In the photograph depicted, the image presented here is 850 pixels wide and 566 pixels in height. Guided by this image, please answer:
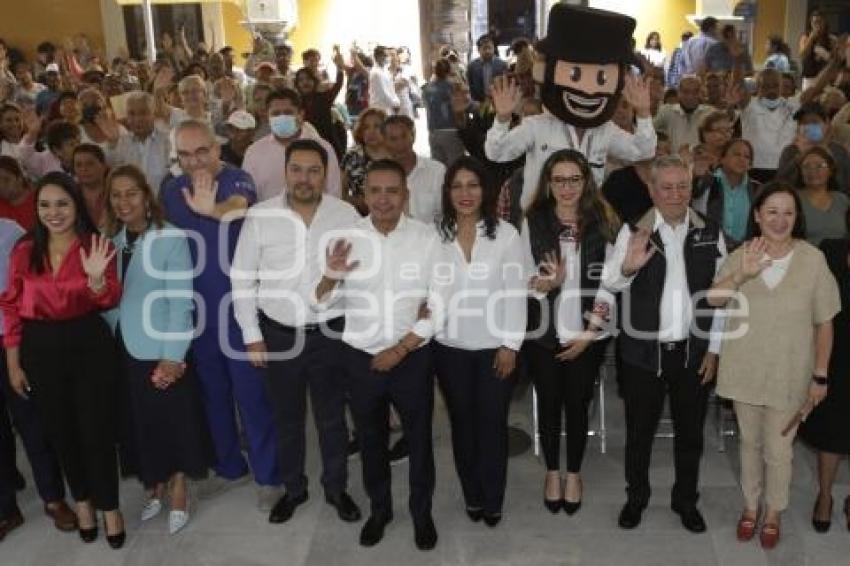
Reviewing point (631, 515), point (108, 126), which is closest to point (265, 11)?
point (108, 126)

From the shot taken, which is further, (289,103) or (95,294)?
(289,103)

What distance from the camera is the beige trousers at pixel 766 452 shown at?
3.47 meters

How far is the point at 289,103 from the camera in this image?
4.95 m

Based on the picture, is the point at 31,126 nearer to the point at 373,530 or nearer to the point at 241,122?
the point at 241,122

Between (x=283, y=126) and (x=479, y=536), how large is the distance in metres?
2.35

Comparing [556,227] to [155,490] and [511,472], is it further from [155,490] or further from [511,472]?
[155,490]

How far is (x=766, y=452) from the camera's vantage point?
354 centimetres

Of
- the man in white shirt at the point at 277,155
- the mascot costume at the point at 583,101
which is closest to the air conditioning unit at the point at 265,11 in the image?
the man in white shirt at the point at 277,155

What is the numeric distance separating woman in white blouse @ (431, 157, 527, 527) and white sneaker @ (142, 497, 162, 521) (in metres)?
1.48

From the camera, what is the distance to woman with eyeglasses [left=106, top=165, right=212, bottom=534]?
11.9ft

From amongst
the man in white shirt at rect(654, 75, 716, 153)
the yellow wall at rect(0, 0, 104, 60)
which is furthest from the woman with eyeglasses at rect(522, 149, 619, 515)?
the yellow wall at rect(0, 0, 104, 60)

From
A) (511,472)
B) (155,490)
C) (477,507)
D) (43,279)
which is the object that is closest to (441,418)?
(511,472)

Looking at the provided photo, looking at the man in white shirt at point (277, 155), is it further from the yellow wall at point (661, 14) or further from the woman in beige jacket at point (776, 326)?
the yellow wall at point (661, 14)

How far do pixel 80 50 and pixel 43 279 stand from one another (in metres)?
11.6
